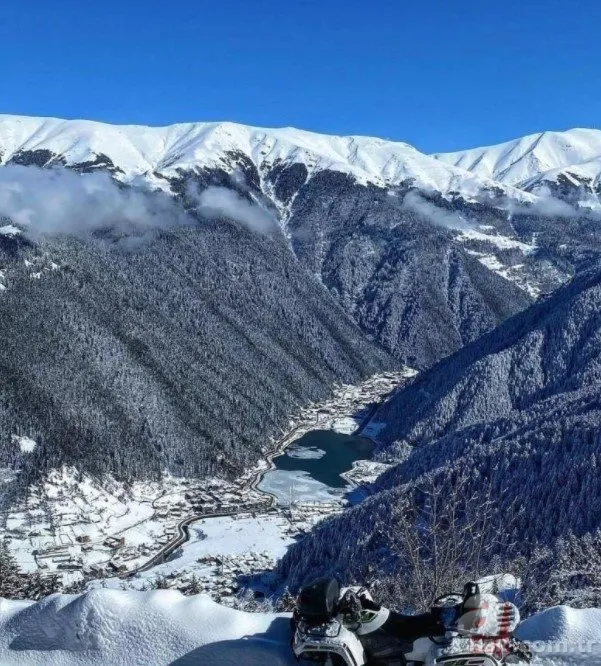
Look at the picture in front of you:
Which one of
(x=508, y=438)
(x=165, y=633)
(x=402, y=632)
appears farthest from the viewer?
(x=508, y=438)

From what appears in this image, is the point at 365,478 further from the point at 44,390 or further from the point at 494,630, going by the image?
the point at 494,630

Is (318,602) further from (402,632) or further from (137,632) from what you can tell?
(137,632)

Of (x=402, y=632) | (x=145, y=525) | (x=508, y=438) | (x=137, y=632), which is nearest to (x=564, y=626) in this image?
(x=402, y=632)

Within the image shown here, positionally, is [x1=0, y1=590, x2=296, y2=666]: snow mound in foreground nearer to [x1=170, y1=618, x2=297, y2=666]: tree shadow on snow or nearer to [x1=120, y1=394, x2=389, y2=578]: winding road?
[x1=170, y1=618, x2=297, y2=666]: tree shadow on snow

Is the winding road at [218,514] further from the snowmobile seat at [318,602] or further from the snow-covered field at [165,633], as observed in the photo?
the snowmobile seat at [318,602]

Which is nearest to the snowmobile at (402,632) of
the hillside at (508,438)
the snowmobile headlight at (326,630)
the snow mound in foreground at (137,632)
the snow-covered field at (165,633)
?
the snowmobile headlight at (326,630)
